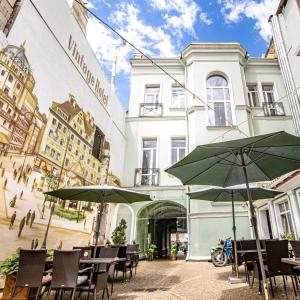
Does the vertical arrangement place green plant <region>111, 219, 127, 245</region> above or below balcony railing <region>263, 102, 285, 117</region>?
below

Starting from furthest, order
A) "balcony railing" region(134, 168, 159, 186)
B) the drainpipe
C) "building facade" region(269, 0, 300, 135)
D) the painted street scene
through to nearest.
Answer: "balcony railing" region(134, 168, 159, 186) → the drainpipe → "building facade" region(269, 0, 300, 135) → the painted street scene

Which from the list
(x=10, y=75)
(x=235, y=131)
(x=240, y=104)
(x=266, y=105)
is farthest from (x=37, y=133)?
(x=266, y=105)

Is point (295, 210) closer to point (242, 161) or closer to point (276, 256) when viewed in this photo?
point (276, 256)

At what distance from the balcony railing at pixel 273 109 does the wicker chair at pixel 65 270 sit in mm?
11634

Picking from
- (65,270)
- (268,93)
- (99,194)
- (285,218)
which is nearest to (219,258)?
(285,218)

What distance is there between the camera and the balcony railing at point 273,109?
12.2m

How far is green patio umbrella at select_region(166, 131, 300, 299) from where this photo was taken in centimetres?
290

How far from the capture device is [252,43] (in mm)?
12469

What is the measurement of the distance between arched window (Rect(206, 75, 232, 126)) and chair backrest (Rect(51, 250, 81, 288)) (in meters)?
9.28

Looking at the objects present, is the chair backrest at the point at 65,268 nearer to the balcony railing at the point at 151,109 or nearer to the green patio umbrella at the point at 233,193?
the green patio umbrella at the point at 233,193

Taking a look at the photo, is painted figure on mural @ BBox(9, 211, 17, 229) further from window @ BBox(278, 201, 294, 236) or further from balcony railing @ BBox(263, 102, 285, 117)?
balcony railing @ BBox(263, 102, 285, 117)

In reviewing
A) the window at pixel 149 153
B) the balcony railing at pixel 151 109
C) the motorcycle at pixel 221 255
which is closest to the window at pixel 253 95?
the balcony railing at pixel 151 109

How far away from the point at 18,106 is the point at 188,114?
8469mm

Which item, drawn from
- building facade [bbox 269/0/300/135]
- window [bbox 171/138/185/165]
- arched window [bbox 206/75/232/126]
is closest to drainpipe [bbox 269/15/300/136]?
building facade [bbox 269/0/300/135]
